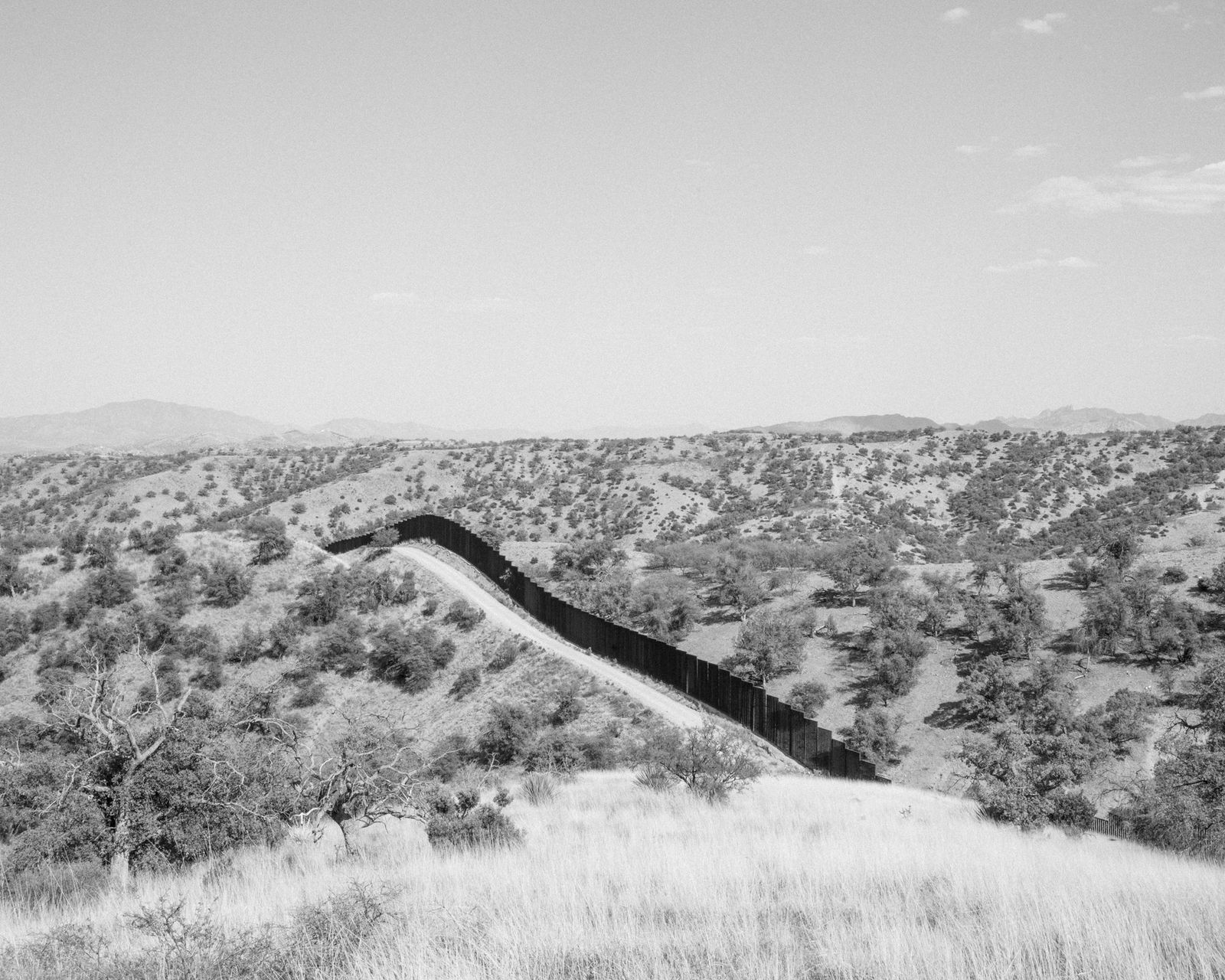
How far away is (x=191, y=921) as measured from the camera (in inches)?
357

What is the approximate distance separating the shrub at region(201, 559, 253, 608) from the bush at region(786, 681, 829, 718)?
2964cm

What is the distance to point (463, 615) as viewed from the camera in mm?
44906

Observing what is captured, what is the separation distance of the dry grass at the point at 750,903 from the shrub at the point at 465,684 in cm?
2458

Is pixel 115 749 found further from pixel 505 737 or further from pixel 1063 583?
pixel 1063 583

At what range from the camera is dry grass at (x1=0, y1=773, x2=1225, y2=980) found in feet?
20.8

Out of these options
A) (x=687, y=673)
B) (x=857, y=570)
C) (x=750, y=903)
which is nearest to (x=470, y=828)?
(x=750, y=903)

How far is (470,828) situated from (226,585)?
3941 centimetres

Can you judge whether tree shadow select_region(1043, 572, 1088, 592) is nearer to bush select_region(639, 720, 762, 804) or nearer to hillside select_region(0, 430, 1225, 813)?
hillside select_region(0, 430, 1225, 813)

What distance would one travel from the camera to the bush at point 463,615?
44.3 meters

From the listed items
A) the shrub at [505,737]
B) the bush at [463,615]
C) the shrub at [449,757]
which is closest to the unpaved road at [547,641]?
the bush at [463,615]

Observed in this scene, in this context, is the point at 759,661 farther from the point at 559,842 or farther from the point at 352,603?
the point at 559,842

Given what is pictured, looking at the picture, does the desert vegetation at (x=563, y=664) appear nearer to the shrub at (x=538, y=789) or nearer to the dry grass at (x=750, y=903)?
the shrub at (x=538, y=789)

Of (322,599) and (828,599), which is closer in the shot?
(828,599)

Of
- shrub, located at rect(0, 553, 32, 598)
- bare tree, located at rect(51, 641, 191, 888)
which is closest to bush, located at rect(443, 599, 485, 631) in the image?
shrub, located at rect(0, 553, 32, 598)
